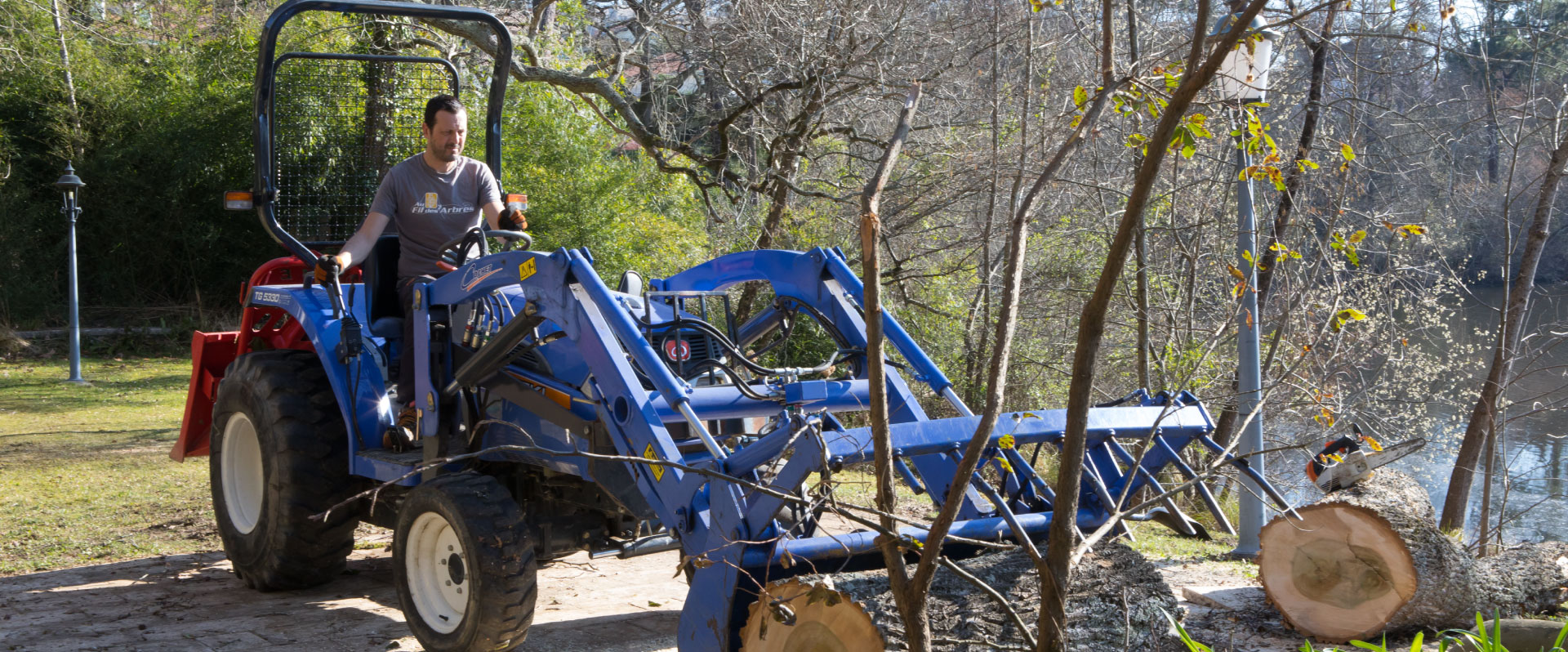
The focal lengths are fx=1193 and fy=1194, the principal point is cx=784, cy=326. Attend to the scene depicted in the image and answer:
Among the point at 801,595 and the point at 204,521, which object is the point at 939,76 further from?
the point at 801,595

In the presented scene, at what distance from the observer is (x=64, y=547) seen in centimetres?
588

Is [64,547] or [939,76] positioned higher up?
[939,76]

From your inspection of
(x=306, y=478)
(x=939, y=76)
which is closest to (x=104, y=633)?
(x=306, y=478)

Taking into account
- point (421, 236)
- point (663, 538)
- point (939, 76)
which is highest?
point (939, 76)

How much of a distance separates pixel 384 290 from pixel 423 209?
0.37 metres

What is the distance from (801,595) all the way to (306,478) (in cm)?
266

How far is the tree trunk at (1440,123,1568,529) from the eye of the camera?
21.2 feet

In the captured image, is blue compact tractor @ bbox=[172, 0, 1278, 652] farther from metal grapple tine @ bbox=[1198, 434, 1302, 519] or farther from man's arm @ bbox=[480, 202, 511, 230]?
man's arm @ bbox=[480, 202, 511, 230]

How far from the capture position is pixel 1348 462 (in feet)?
14.5

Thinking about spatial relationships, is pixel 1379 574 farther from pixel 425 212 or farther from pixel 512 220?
pixel 425 212

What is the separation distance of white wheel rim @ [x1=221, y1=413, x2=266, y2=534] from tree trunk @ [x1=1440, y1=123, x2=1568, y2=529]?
6079mm

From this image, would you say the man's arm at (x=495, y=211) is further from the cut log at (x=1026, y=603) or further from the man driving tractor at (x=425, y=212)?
the cut log at (x=1026, y=603)

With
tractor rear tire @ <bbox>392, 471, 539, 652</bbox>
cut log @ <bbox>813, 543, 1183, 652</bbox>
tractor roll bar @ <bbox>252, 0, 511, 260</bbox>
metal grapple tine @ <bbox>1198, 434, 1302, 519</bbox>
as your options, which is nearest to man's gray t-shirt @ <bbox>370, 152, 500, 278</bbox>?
tractor roll bar @ <bbox>252, 0, 511, 260</bbox>

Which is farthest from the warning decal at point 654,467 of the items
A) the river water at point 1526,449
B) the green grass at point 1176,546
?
the river water at point 1526,449
